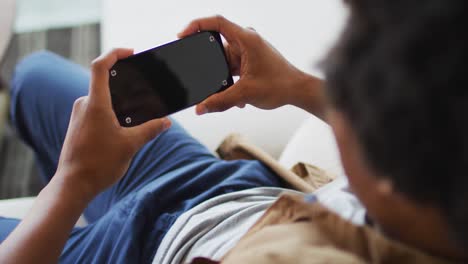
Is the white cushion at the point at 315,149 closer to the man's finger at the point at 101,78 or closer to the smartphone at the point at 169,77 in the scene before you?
the smartphone at the point at 169,77

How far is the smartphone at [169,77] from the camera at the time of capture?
0.68 m

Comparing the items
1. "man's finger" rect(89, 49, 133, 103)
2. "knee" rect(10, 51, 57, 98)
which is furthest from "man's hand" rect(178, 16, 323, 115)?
"knee" rect(10, 51, 57, 98)

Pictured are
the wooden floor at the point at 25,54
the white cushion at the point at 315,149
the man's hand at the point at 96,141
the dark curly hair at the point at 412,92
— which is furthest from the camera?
the wooden floor at the point at 25,54

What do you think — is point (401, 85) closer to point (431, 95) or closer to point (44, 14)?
point (431, 95)

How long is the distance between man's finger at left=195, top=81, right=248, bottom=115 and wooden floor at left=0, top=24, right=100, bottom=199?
711 millimetres

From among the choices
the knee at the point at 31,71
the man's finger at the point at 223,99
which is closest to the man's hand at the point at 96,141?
the man's finger at the point at 223,99

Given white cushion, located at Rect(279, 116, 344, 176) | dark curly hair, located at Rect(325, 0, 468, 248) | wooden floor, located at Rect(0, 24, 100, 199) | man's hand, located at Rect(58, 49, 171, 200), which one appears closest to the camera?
dark curly hair, located at Rect(325, 0, 468, 248)

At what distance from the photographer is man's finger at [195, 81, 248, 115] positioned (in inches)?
28.4

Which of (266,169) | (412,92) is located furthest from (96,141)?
(412,92)

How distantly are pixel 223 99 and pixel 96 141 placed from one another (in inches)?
7.1

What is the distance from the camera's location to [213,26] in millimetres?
724

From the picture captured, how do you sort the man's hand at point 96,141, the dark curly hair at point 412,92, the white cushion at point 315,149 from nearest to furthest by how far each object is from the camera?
the dark curly hair at point 412,92
the man's hand at point 96,141
the white cushion at point 315,149

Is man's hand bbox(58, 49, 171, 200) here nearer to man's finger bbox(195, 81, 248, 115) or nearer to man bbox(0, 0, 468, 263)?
man bbox(0, 0, 468, 263)

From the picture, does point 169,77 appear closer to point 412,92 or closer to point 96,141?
point 96,141
